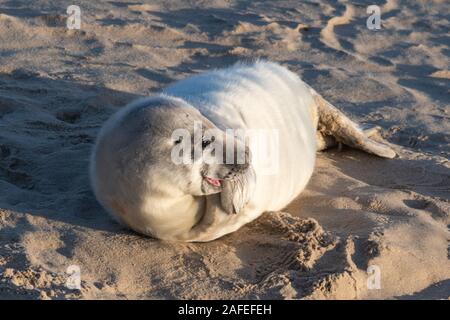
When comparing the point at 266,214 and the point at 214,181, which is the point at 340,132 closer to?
the point at 266,214

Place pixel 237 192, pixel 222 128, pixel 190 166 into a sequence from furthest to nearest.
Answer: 1. pixel 222 128
2. pixel 237 192
3. pixel 190 166

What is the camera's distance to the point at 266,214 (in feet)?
11.5

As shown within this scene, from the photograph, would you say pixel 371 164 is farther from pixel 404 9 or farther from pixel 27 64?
pixel 404 9

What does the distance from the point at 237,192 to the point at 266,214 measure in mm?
531

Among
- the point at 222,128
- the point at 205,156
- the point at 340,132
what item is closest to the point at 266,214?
the point at 222,128

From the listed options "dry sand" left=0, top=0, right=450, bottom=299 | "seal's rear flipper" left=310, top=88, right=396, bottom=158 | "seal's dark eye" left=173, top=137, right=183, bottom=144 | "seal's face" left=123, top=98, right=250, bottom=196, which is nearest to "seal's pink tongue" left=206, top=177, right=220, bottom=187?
"seal's face" left=123, top=98, right=250, bottom=196

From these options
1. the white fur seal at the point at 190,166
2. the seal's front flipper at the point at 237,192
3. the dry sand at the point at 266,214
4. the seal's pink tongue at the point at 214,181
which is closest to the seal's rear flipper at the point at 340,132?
the dry sand at the point at 266,214

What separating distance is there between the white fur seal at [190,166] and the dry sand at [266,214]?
12 cm

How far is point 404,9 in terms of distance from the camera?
8102 millimetres

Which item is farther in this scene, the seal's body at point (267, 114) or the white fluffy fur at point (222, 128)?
the seal's body at point (267, 114)

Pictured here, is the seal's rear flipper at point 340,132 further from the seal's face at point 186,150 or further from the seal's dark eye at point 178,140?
the seal's dark eye at point 178,140

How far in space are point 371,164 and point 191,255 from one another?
1.79m

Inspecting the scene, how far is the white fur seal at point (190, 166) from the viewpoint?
2.86 m
